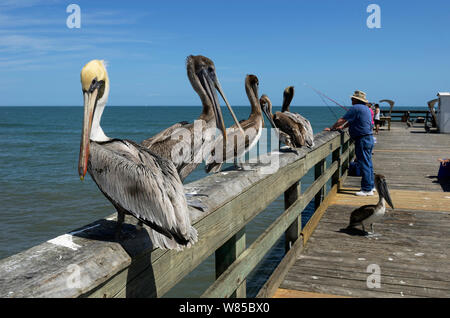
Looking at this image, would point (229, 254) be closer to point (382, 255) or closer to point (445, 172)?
point (382, 255)

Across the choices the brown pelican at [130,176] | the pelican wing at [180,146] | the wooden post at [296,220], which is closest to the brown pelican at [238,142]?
the pelican wing at [180,146]

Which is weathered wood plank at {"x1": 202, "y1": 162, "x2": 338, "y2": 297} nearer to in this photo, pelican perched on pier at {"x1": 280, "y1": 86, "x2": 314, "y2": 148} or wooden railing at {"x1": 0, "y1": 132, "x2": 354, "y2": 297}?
wooden railing at {"x1": 0, "y1": 132, "x2": 354, "y2": 297}

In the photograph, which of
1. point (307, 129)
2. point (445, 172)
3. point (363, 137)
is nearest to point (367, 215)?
point (307, 129)

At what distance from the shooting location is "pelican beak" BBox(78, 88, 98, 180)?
1.82 m

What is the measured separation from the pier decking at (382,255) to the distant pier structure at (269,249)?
0.01 m

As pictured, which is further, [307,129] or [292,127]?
[292,127]

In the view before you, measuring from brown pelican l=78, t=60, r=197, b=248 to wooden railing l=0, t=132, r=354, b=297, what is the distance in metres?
0.11

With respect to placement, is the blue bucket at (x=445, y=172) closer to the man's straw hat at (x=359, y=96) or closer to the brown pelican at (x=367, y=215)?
the man's straw hat at (x=359, y=96)

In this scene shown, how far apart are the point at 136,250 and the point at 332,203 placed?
6.00m

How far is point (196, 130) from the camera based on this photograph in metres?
4.34

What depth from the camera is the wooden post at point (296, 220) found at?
4.63 metres

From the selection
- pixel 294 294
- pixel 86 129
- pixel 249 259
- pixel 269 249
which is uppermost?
pixel 86 129

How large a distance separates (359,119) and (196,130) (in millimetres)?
4534
